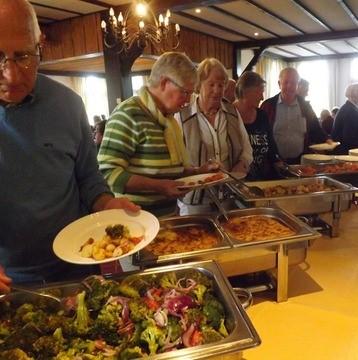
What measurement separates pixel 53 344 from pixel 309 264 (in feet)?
3.04

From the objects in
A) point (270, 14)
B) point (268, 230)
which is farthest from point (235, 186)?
point (270, 14)

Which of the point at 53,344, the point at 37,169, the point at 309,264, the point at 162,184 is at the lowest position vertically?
the point at 309,264

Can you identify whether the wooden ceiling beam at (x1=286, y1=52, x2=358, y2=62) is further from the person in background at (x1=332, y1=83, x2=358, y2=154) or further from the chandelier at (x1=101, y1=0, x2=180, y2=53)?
the person in background at (x1=332, y1=83, x2=358, y2=154)

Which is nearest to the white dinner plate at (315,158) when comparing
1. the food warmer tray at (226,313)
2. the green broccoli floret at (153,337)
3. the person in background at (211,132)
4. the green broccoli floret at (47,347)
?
the person in background at (211,132)

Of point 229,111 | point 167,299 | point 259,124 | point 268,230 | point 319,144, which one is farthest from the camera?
point 319,144

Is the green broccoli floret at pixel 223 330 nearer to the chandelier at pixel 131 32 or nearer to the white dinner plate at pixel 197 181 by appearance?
the white dinner plate at pixel 197 181

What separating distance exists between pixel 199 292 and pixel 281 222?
24.3 inches

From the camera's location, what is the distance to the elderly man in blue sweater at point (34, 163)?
831mm

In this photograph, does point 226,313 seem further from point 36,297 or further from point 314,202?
point 314,202

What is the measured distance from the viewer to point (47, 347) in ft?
2.18

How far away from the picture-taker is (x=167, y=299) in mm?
789

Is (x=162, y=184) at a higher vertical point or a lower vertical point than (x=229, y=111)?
lower

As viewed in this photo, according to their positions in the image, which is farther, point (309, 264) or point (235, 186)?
point (235, 186)

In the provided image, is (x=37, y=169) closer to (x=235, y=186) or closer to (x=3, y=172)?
(x=3, y=172)
